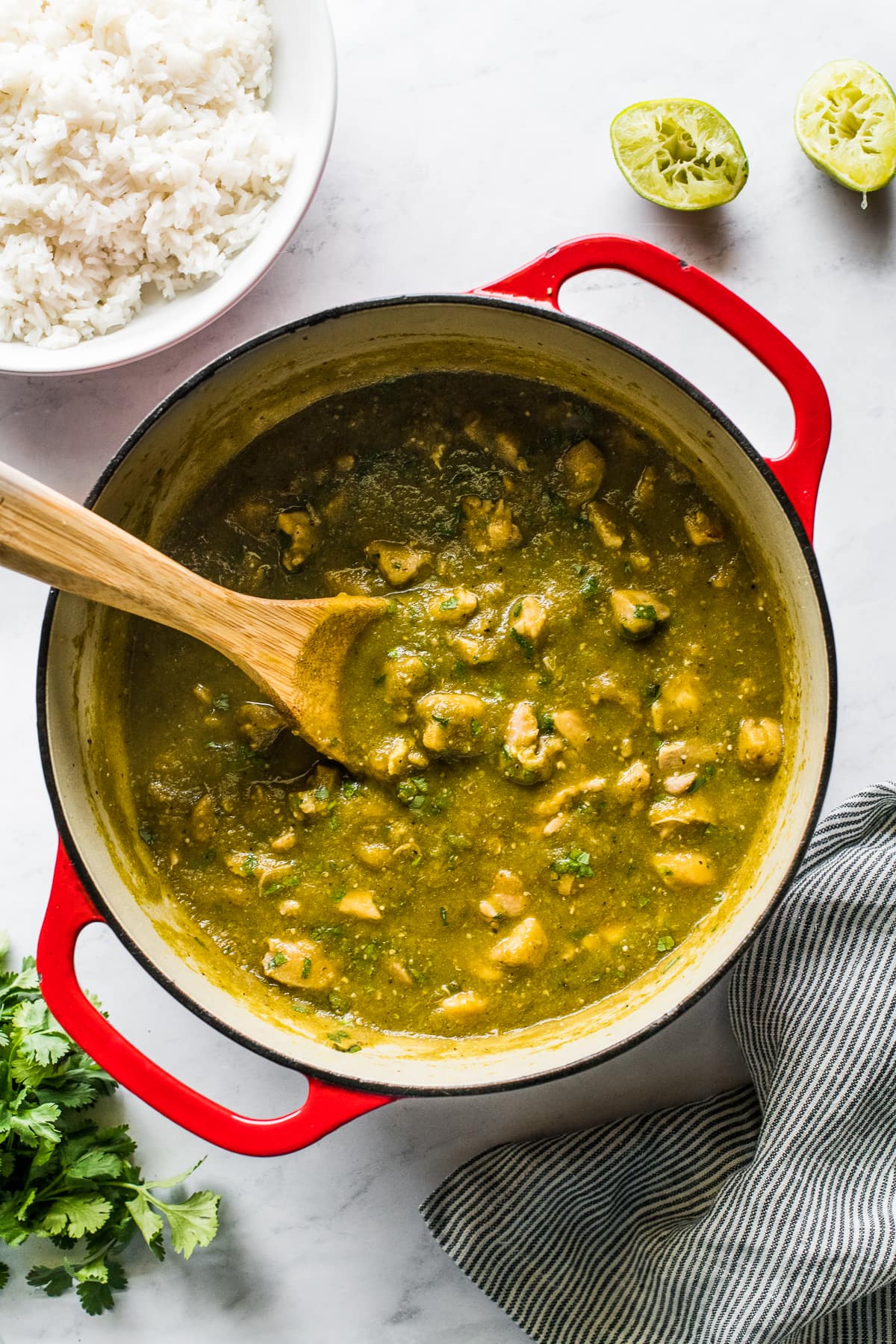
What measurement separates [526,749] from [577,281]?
107 cm

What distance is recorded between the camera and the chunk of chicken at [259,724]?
238 centimetres

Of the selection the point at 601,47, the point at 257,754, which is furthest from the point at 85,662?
the point at 601,47

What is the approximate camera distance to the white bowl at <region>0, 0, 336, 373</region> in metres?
2.31

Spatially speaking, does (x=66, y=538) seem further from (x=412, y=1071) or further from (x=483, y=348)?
(x=412, y=1071)

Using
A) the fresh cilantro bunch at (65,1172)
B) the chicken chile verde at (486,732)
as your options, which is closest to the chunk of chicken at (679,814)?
the chicken chile verde at (486,732)

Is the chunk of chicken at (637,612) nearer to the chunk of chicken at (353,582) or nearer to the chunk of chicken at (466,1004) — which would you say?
the chunk of chicken at (353,582)

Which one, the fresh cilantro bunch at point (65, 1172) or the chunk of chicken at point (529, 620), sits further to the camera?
the fresh cilantro bunch at point (65, 1172)

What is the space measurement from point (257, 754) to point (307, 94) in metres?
1.37

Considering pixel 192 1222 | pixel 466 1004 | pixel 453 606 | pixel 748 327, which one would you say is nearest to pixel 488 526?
pixel 453 606

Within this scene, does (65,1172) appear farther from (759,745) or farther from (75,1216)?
(759,745)

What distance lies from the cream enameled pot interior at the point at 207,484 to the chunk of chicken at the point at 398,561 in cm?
38

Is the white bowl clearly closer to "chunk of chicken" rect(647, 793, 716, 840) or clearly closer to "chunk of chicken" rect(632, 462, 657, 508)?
"chunk of chicken" rect(632, 462, 657, 508)

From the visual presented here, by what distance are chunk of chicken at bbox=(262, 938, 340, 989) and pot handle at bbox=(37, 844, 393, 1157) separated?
0.28m

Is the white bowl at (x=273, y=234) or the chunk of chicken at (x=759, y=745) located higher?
the white bowl at (x=273, y=234)
